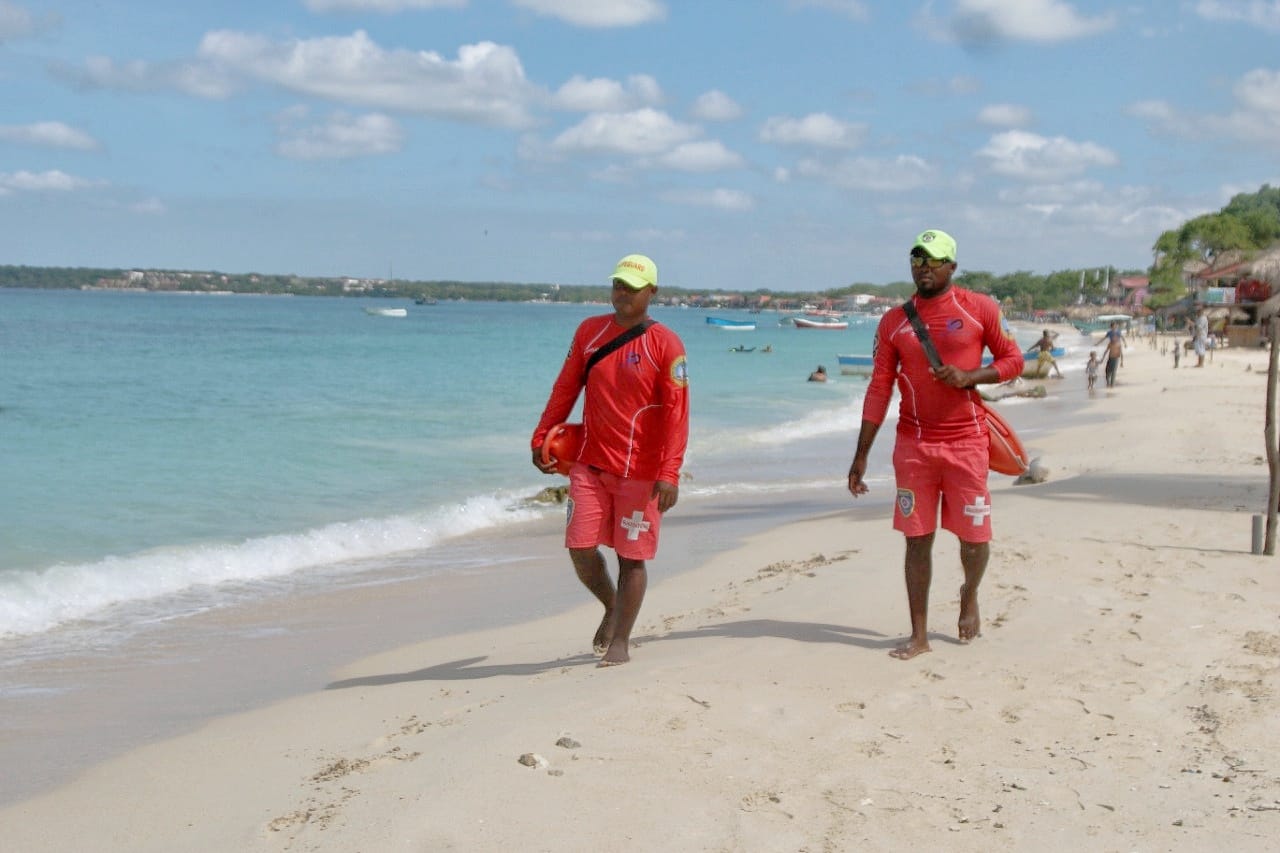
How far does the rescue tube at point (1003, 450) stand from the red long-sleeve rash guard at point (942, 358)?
0.28 ft

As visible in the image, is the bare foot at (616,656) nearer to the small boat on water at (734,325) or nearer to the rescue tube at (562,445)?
the rescue tube at (562,445)

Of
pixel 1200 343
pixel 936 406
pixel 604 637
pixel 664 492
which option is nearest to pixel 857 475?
pixel 936 406

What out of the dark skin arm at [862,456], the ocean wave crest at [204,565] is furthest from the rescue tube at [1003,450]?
the ocean wave crest at [204,565]

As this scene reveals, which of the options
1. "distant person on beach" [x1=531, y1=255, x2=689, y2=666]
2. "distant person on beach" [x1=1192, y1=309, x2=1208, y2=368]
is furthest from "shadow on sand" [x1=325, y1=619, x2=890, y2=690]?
"distant person on beach" [x1=1192, y1=309, x2=1208, y2=368]

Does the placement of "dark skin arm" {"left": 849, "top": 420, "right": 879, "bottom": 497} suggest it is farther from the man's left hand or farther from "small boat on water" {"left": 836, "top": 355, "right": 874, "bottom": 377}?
"small boat on water" {"left": 836, "top": 355, "right": 874, "bottom": 377}

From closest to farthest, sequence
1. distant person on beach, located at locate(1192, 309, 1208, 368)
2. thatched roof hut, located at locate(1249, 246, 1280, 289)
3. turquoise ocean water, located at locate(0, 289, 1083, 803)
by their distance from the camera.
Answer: turquoise ocean water, located at locate(0, 289, 1083, 803)
thatched roof hut, located at locate(1249, 246, 1280, 289)
distant person on beach, located at locate(1192, 309, 1208, 368)

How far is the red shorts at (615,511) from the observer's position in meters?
5.33

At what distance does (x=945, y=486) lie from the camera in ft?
17.4

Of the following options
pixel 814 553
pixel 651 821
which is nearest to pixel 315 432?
pixel 814 553

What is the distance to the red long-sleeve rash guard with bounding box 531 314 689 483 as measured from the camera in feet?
17.2

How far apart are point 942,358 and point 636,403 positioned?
1329mm

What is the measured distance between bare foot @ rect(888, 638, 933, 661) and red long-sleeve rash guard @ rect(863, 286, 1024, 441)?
2.99ft

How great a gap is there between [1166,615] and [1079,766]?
2233mm

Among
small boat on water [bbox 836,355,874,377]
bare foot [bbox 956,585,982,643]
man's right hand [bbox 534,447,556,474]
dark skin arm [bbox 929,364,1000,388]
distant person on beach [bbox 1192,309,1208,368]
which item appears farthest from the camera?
small boat on water [bbox 836,355,874,377]
